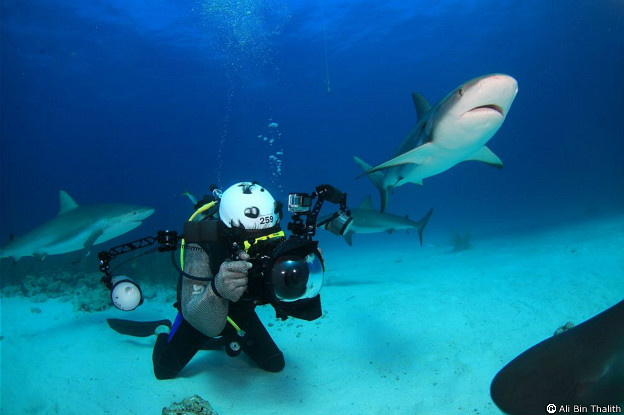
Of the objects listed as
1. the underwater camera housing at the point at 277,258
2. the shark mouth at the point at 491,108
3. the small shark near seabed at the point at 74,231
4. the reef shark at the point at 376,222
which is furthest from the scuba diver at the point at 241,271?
the reef shark at the point at 376,222

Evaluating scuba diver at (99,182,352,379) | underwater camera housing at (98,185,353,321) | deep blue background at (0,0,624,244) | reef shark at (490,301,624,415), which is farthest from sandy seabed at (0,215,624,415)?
deep blue background at (0,0,624,244)

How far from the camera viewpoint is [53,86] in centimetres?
3086

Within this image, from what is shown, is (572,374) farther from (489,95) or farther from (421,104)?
(421,104)

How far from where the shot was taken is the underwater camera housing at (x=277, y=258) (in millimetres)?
2197

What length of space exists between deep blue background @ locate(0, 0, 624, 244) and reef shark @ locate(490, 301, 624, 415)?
2326 centimetres

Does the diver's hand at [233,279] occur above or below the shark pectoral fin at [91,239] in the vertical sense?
above

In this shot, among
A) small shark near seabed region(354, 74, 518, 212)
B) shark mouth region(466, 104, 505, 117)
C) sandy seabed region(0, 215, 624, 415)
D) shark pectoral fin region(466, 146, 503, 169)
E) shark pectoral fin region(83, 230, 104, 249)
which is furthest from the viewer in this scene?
shark pectoral fin region(83, 230, 104, 249)

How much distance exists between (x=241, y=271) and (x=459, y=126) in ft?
11.1

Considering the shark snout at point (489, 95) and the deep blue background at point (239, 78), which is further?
the deep blue background at point (239, 78)

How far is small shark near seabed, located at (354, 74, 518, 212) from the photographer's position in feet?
11.7

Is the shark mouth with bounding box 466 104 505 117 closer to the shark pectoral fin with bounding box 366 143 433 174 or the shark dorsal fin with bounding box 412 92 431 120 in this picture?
the shark pectoral fin with bounding box 366 143 433 174

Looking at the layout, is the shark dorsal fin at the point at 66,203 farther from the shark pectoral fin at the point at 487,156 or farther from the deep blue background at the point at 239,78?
the deep blue background at the point at 239,78

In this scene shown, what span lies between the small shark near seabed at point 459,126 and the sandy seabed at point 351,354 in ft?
7.68

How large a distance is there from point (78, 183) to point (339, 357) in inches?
3552
